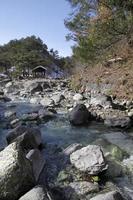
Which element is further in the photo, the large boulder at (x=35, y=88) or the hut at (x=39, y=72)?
the hut at (x=39, y=72)

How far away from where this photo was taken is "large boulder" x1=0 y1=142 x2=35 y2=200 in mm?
4801

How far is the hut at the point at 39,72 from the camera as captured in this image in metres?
39.9

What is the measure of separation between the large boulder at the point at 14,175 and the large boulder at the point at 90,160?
1.26 meters

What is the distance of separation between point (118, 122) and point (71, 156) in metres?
4.30

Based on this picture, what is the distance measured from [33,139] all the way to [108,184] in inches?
96.4

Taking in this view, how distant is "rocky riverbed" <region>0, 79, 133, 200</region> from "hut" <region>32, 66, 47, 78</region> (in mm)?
27839

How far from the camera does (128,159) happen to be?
274 inches

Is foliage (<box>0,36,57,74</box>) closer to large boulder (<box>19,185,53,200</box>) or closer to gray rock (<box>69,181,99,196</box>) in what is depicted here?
gray rock (<box>69,181,99,196</box>)

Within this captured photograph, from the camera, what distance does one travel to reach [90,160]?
5980 millimetres

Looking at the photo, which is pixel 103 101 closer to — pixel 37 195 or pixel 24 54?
pixel 37 195

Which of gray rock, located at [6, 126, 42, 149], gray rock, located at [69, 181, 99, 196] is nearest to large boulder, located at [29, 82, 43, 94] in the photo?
gray rock, located at [6, 126, 42, 149]

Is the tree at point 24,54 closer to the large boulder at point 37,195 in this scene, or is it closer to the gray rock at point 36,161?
the gray rock at point 36,161

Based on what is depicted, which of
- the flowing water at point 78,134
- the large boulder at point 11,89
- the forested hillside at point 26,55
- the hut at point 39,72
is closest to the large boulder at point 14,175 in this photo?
the flowing water at point 78,134

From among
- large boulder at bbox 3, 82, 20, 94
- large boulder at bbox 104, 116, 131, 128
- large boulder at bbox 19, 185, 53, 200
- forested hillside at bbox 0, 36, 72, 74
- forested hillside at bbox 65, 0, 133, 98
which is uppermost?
forested hillside at bbox 0, 36, 72, 74
